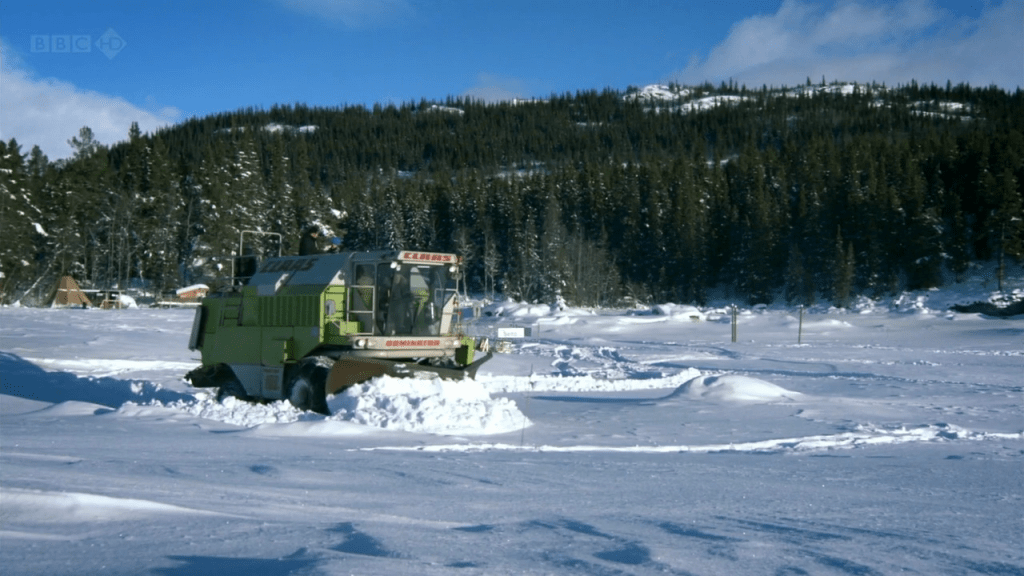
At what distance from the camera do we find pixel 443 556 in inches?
→ 190

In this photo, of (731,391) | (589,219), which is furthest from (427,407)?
(589,219)

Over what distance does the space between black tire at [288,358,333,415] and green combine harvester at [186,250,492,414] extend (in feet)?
0.06

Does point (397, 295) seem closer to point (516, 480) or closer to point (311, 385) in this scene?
point (311, 385)

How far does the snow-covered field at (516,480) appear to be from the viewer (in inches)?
192

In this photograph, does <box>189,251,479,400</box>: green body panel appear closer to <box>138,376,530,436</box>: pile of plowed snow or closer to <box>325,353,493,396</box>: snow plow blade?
<box>325,353,493,396</box>: snow plow blade

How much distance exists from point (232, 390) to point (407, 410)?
5.91 m

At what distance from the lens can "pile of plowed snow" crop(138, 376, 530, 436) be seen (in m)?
11.8

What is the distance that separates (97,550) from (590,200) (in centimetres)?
9507

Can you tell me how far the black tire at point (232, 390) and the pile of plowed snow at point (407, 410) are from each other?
8.62 feet

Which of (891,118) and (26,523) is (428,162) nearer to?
(891,118)

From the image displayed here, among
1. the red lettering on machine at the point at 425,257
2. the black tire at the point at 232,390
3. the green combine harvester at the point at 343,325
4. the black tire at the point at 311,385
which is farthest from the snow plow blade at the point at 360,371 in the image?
the black tire at the point at 232,390

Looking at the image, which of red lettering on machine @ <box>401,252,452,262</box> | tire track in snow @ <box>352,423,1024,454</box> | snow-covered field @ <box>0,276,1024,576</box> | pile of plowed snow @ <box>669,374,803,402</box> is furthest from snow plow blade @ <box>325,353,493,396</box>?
pile of plowed snow @ <box>669,374,803,402</box>

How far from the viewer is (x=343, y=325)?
14.4 m

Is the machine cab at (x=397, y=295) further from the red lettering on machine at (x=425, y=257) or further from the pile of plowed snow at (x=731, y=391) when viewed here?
the pile of plowed snow at (x=731, y=391)
